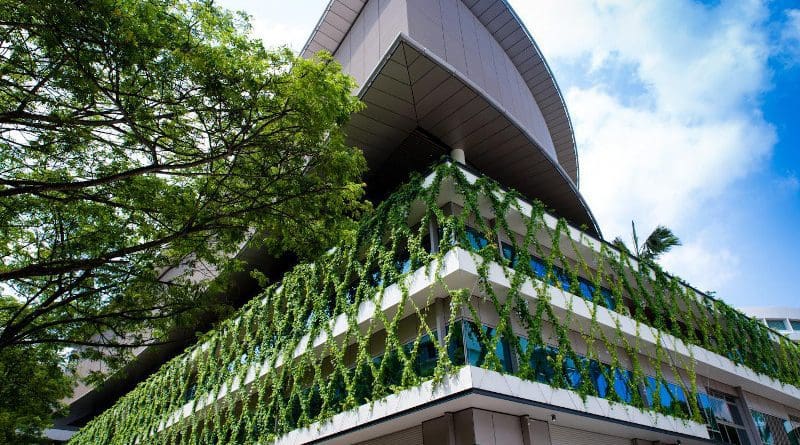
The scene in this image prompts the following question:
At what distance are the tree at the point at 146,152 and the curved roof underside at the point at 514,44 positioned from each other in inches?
511

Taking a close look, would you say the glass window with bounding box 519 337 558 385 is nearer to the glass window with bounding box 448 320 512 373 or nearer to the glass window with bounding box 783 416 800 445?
the glass window with bounding box 448 320 512 373

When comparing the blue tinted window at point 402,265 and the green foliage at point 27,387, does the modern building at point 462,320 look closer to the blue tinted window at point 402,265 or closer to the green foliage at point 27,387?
the blue tinted window at point 402,265

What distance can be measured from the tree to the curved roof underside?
511 inches

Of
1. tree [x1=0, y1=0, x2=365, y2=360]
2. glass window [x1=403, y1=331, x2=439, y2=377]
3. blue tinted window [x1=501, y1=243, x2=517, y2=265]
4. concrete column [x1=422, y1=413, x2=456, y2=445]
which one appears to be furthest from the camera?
blue tinted window [x1=501, y1=243, x2=517, y2=265]

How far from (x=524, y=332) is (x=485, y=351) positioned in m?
2.27

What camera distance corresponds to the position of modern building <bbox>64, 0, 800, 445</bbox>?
419 inches

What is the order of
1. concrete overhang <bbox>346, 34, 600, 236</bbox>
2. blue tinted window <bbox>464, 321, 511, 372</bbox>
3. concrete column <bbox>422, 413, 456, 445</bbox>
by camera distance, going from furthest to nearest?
1. concrete overhang <bbox>346, 34, 600, 236</bbox>
2. blue tinted window <bbox>464, 321, 511, 372</bbox>
3. concrete column <bbox>422, 413, 456, 445</bbox>

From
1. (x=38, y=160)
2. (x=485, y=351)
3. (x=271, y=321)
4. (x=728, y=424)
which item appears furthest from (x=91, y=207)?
(x=728, y=424)

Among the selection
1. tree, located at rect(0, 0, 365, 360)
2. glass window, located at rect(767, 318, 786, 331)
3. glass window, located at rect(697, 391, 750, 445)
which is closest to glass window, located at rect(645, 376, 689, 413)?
glass window, located at rect(697, 391, 750, 445)

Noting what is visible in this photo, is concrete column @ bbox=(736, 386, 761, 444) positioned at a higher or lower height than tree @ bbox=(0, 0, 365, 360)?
lower

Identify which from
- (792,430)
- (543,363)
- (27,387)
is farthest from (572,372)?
(792,430)

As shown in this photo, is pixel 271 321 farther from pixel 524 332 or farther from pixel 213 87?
pixel 213 87

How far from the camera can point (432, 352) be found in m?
10.7

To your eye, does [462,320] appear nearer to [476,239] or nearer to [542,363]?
[542,363]
